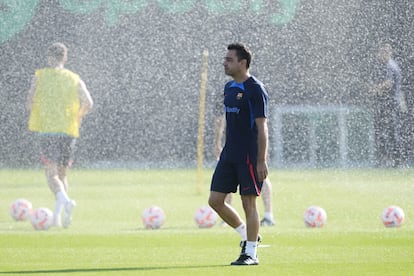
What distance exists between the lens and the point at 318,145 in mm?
25359

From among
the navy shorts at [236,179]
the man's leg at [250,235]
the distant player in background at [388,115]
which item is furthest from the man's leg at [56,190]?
the distant player in background at [388,115]

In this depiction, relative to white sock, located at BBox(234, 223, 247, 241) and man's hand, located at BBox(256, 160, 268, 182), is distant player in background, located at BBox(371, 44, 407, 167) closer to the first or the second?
white sock, located at BBox(234, 223, 247, 241)

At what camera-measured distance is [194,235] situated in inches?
480

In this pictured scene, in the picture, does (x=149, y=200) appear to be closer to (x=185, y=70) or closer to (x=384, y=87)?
(x=384, y=87)

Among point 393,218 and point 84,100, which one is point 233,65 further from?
point 84,100

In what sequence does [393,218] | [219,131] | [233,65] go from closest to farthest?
[233,65]
[393,218]
[219,131]

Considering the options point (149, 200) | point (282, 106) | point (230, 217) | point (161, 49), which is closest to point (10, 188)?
point (149, 200)

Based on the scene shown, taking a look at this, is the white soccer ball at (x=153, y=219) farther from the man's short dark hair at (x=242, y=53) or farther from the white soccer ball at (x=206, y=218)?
the man's short dark hair at (x=242, y=53)

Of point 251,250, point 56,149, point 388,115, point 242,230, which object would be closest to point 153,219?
point 56,149

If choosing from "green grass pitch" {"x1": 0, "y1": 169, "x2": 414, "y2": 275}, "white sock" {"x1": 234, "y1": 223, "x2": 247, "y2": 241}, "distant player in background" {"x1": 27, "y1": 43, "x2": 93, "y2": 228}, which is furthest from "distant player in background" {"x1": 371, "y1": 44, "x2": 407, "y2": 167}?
"white sock" {"x1": 234, "y1": 223, "x2": 247, "y2": 241}

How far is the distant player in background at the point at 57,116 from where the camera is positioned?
13.5m

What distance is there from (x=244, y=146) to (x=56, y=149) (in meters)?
4.32

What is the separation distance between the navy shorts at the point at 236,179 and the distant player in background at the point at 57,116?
3.70 m

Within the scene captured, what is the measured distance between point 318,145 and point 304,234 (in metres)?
13.2
